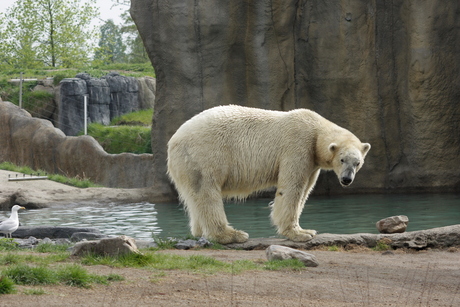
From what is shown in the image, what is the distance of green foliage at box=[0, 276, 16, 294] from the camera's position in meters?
4.54

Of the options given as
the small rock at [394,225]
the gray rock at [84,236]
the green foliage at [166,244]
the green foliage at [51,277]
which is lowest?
the gray rock at [84,236]

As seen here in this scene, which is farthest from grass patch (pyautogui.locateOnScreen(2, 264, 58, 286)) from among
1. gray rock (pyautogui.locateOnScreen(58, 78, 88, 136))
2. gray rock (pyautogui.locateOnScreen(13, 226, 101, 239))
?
gray rock (pyautogui.locateOnScreen(58, 78, 88, 136))

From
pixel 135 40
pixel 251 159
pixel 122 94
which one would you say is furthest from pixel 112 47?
pixel 251 159

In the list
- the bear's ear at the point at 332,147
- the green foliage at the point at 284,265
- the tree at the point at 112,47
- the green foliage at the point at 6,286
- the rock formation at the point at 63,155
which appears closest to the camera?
the green foliage at the point at 6,286

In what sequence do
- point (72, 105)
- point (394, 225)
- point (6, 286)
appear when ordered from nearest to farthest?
point (6, 286) < point (394, 225) < point (72, 105)

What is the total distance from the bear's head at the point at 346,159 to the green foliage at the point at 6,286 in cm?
454

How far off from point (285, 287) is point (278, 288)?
3.0 inches

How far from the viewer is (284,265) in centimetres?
619

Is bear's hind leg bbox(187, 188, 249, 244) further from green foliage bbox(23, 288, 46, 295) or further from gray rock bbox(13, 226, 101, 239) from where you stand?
green foliage bbox(23, 288, 46, 295)

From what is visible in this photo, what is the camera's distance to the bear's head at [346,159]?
8.01 metres

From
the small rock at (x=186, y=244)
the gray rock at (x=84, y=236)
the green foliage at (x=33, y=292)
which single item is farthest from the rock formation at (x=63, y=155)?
the green foliage at (x=33, y=292)

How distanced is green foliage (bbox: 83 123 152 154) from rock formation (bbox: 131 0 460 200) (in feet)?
24.9

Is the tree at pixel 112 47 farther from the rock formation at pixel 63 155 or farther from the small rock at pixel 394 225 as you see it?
the small rock at pixel 394 225

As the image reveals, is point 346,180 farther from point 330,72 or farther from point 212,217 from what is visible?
point 330,72
